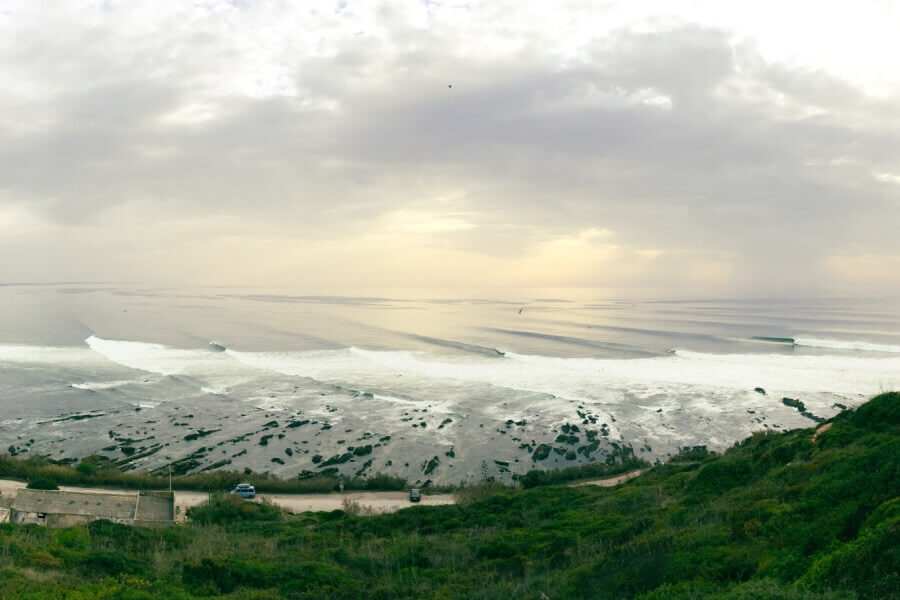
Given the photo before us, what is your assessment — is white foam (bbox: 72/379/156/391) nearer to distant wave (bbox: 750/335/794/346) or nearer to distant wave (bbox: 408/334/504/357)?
distant wave (bbox: 408/334/504/357)

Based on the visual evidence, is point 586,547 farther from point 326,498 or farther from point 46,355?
point 46,355

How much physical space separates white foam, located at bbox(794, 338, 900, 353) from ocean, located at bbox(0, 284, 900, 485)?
519mm

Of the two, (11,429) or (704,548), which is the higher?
(704,548)

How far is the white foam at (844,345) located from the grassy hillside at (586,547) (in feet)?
237

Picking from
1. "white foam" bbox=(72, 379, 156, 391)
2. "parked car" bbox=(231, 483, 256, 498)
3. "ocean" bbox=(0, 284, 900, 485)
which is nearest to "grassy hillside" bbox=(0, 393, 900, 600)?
"parked car" bbox=(231, 483, 256, 498)

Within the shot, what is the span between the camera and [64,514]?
27656 mm

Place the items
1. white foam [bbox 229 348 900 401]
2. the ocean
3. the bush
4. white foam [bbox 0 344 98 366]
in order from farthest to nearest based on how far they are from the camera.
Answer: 1. white foam [bbox 0 344 98 366]
2. white foam [bbox 229 348 900 401]
3. the ocean
4. the bush

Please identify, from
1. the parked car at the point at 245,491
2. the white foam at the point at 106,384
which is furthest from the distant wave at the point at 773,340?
the white foam at the point at 106,384

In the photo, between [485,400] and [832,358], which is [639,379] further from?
[832,358]

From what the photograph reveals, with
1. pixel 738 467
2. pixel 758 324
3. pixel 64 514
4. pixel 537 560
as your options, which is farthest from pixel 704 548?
pixel 758 324

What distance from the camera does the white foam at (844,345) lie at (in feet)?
266

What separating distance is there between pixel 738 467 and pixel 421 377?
157ft

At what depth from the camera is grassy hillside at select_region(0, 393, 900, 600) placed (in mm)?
11344

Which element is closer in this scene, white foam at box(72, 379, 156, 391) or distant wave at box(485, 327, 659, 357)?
white foam at box(72, 379, 156, 391)
